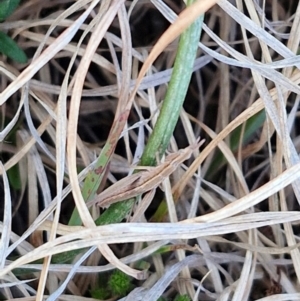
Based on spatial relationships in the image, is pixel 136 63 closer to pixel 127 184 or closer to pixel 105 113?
pixel 105 113

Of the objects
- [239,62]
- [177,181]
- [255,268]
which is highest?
[239,62]

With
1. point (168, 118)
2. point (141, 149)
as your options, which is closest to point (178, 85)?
point (168, 118)

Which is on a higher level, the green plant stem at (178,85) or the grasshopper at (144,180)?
the green plant stem at (178,85)

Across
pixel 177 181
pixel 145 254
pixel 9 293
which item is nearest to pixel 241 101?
pixel 177 181

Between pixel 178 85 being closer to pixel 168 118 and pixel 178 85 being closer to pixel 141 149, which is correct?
pixel 168 118

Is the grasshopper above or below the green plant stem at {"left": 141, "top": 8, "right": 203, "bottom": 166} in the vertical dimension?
below
